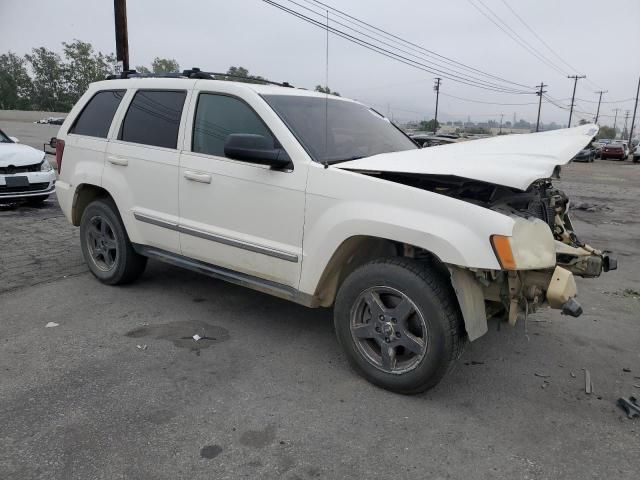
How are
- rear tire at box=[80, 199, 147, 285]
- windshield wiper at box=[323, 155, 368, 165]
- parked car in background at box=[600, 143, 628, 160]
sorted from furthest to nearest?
1. parked car in background at box=[600, 143, 628, 160]
2. rear tire at box=[80, 199, 147, 285]
3. windshield wiper at box=[323, 155, 368, 165]

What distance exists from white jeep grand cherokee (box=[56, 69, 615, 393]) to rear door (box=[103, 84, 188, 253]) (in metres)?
0.02

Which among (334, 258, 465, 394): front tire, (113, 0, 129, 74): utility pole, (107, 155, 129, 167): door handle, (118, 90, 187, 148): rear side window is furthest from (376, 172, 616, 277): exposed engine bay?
(113, 0, 129, 74): utility pole

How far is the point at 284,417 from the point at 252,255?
1246mm

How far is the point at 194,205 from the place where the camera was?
4148mm

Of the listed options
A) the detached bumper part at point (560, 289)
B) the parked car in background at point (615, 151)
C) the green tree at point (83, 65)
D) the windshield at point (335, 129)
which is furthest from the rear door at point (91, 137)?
the green tree at point (83, 65)

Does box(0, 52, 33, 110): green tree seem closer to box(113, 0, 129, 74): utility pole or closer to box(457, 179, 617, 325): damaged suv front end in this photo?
box(113, 0, 129, 74): utility pole

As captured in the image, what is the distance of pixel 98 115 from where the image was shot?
16.7ft

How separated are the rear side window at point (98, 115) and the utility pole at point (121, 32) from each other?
28.6 feet

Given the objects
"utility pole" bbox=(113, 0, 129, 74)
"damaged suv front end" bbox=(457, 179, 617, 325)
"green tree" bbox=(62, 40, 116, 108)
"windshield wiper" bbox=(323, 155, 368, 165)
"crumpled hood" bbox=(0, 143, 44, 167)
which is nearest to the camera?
"damaged suv front end" bbox=(457, 179, 617, 325)

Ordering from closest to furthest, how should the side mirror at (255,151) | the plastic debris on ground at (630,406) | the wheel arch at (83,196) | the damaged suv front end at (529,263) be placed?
the damaged suv front end at (529,263), the plastic debris on ground at (630,406), the side mirror at (255,151), the wheel arch at (83,196)

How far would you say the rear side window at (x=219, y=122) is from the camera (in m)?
3.89

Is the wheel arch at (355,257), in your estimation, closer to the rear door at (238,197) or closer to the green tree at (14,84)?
the rear door at (238,197)

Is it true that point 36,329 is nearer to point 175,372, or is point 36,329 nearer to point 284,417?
point 175,372

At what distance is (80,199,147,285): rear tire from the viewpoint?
4898mm
